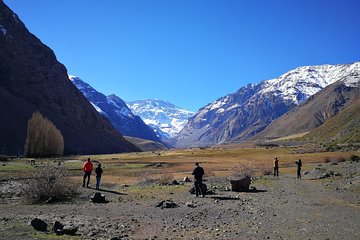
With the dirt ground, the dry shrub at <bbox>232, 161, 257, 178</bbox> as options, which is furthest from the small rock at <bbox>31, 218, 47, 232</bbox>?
the dry shrub at <bbox>232, 161, 257, 178</bbox>

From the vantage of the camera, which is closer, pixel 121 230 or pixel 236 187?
pixel 121 230

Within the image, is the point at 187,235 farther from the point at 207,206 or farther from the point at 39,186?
the point at 39,186

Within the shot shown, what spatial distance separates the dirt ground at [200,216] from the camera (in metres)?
16.5

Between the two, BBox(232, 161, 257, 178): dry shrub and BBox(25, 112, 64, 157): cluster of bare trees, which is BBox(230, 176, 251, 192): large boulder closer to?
BBox(232, 161, 257, 178): dry shrub

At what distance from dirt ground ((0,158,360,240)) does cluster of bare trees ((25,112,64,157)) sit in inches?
3491

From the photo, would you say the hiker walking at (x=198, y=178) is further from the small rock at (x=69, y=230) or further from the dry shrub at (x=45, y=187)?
the small rock at (x=69, y=230)

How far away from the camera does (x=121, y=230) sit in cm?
1742

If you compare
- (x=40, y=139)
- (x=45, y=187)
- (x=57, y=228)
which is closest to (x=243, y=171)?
(x=45, y=187)

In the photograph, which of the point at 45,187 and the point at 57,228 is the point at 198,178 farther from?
the point at 57,228

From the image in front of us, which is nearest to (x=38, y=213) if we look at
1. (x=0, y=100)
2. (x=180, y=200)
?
(x=180, y=200)

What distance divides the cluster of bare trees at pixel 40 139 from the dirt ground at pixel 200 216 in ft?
291

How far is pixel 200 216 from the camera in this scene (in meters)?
20.7

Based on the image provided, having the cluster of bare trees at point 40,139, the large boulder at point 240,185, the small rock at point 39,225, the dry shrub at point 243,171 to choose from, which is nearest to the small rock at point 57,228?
the small rock at point 39,225

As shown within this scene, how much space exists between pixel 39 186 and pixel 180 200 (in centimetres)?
896
